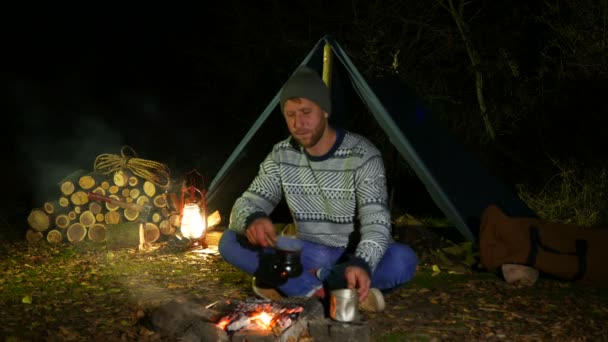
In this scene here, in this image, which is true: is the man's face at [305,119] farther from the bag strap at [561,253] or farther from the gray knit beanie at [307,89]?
the bag strap at [561,253]

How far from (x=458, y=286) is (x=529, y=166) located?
15.1ft

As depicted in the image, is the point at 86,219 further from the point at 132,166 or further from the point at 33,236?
the point at 132,166

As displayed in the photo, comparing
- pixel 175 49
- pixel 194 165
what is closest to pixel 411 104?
pixel 194 165

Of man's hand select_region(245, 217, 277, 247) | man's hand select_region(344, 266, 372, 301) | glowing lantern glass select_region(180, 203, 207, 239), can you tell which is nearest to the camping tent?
glowing lantern glass select_region(180, 203, 207, 239)

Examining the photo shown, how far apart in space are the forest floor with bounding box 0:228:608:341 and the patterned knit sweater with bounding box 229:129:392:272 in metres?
0.61

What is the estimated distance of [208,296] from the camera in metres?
4.04

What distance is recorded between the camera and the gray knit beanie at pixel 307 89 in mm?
3217

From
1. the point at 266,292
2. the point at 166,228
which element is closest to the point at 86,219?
the point at 166,228

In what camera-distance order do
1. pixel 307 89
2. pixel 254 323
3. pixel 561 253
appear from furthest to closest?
1. pixel 561 253
2. pixel 307 89
3. pixel 254 323

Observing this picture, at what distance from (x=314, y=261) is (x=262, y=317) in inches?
23.2

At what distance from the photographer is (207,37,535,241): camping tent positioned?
189 inches

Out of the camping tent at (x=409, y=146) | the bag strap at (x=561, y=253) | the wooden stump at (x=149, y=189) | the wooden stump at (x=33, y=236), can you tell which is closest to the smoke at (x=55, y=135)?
the wooden stump at (x=33, y=236)

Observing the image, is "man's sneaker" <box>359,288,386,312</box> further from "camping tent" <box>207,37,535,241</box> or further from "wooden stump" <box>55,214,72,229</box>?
"wooden stump" <box>55,214,72,229</box>

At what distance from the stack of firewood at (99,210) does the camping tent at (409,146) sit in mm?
731
